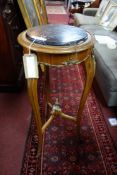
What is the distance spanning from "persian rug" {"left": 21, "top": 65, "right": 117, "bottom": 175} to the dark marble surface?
81 centimetres

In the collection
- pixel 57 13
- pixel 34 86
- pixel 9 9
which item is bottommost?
pixel 57 13

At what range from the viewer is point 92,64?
1.19 m

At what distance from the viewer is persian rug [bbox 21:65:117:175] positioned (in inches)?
50.1

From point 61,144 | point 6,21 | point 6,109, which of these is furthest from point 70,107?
point 6,21

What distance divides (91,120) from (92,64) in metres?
0.69

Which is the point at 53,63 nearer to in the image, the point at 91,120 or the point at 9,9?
the point at 91,120

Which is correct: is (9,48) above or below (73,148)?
above

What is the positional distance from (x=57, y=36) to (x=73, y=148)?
85 centimetres

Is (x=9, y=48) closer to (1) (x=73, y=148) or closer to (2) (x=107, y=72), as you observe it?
(2) (x=107, y=72)

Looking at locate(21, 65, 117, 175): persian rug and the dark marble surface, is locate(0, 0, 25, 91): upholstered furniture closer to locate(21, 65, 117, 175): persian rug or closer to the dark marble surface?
locate(21, 65, 117, 175): persian rug

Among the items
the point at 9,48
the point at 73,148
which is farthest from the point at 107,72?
the point at 9,48

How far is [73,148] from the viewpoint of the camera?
4.68 feet

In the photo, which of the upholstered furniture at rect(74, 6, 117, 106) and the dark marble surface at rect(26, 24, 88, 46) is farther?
the upholstered furniture at rect(74, 6, 117, 106)

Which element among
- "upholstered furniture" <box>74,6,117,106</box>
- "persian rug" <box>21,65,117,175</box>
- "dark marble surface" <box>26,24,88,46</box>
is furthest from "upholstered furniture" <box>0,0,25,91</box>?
"upholstered furniture" <box>74,6,117,106</box>
